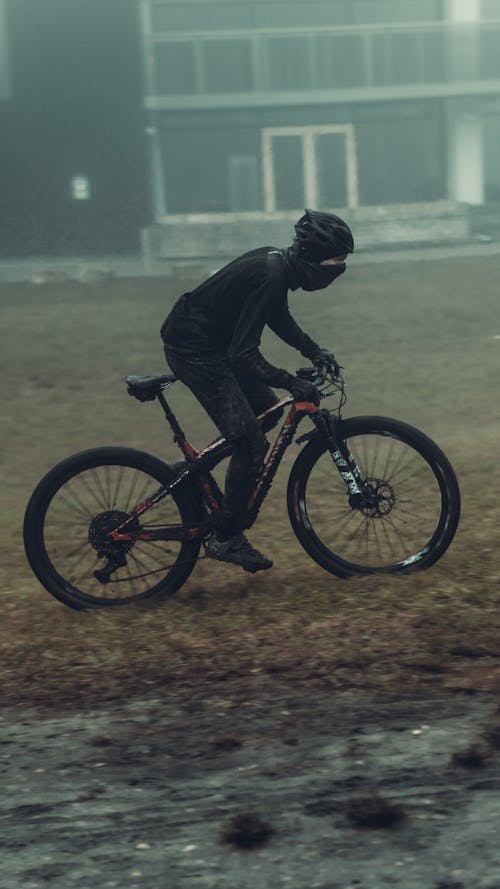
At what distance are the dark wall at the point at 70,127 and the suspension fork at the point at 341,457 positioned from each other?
26141 millimetres

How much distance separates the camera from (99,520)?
17.1ft

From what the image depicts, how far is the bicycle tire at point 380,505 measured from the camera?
16.8 feet

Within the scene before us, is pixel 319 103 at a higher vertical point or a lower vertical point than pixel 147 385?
higher

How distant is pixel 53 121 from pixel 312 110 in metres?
6.73

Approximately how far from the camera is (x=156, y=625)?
4.98 m

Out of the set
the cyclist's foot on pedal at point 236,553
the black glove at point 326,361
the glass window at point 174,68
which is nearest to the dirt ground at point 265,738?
the cyclist's foot on pedal at point 236,553

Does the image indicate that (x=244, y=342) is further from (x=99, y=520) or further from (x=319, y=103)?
(x=319, y=103)

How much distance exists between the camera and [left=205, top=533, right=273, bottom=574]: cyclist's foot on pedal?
521 cm

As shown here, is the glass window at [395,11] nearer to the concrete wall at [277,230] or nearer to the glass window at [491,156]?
the glass window at [491,156]

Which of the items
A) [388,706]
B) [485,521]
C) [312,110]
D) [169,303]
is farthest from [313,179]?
[388,706]

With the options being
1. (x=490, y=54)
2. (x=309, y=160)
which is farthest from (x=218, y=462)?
(x=490, y=54)

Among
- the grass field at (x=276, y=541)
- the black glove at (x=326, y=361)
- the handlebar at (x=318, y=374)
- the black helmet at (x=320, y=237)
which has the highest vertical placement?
the black helmet at (x=320, y=237)

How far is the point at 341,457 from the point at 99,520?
104 cm

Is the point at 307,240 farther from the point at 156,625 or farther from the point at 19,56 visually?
the point at 19,56
